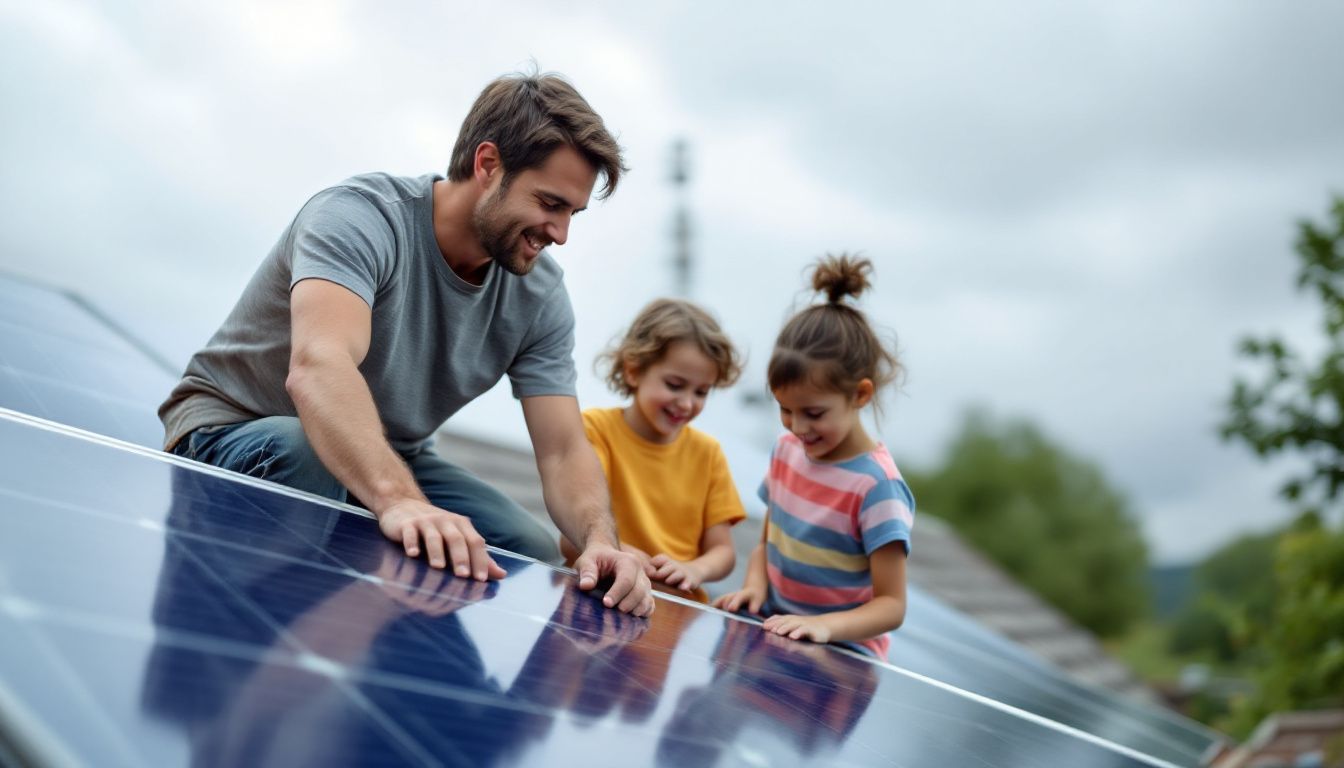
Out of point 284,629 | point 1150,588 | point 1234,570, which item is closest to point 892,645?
point 284,629

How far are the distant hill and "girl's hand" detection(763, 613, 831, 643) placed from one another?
6931 cm

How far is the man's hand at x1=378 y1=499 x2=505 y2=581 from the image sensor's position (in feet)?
8.29

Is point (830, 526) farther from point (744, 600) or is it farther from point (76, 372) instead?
point (76, 372)

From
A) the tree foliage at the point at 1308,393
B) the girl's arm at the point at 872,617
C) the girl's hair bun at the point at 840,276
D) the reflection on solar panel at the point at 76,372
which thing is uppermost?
the tree foliage at the point at 1308,393

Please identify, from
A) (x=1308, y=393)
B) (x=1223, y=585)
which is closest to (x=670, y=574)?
(x=1308, y=393)

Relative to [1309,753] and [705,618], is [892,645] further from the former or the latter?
[1309,753]

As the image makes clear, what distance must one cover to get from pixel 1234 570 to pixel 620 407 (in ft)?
279

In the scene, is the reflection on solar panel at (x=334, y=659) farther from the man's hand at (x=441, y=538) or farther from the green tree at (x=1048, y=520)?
the green tree at (x=1048, y=520)

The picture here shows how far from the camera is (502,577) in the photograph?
2.67m

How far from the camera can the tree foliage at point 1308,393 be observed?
13.0m

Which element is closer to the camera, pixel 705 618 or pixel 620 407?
pixel 705 618

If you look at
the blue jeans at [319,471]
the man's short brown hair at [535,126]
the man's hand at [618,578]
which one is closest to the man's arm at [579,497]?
the man's hand at [618,578]

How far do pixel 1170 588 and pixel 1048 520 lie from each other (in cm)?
3419

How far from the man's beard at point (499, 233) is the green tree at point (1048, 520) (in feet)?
197
